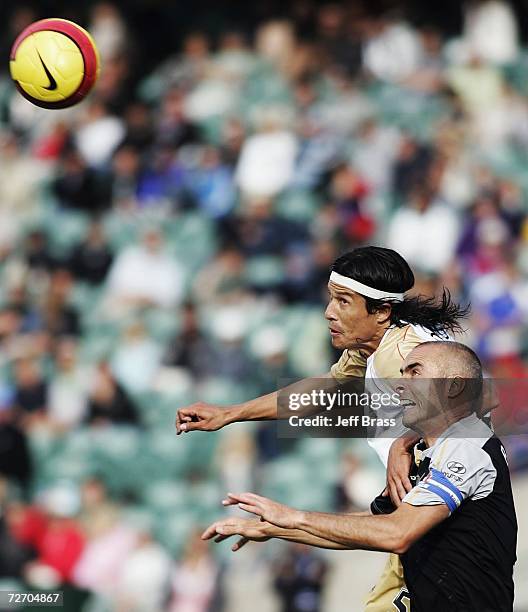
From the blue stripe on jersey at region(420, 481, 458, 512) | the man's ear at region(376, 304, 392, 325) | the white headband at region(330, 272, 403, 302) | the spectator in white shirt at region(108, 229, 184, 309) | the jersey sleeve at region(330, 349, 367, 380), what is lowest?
the blue stripe on jersey at region(420, 481, 458, 512)

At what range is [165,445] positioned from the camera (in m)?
11.2

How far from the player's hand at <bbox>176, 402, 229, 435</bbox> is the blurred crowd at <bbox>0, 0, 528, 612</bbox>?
429cm

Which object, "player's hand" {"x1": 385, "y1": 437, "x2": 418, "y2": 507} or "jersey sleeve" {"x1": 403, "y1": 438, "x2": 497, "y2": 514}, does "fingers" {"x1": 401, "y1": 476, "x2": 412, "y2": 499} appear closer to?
"player's hand" {"x1": 385, "y1": 437, "x2": 418, "y2": 507}

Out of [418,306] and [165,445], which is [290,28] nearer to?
[165,445]

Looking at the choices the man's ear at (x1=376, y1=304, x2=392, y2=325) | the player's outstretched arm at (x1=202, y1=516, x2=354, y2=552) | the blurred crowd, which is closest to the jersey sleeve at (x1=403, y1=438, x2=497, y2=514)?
the player's outstretched arm at (x1=202, y1=516, x2=354, y2=552)

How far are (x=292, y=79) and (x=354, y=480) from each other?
6.19 m

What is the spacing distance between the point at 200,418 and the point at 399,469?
961mm

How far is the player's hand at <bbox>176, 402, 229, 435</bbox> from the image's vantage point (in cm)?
544

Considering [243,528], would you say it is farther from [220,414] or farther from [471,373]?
[220,414]

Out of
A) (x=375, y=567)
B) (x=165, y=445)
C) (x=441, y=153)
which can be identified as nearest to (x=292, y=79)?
(x=441, y=153)

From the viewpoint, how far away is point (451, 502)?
4488 mm

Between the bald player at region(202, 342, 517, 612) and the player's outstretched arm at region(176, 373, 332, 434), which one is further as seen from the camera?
the player's outstretched arm at region(176, 373, 332, 434)

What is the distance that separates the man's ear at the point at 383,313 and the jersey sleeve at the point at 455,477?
1010mm

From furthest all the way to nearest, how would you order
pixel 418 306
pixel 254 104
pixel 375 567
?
pixel 254 104 < pixel 375 567 < pixel 418 306
